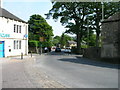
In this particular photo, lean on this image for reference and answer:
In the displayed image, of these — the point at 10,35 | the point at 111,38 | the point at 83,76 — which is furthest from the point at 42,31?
the point at 83,76

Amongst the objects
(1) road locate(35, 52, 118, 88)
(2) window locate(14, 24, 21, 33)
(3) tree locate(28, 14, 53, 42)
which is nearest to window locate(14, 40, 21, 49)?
(2) window locate(14, 24, 21, 33)

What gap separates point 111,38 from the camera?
73.4ft

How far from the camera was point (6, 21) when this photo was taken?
25.7 m

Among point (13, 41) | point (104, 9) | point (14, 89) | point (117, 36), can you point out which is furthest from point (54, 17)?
point (14, 89)

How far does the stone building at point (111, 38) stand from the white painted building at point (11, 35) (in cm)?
1454

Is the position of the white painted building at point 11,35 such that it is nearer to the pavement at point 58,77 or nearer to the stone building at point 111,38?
the pavement at point 58,77

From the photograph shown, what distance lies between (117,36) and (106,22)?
316cm

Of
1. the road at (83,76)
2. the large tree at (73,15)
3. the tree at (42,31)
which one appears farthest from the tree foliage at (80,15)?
the road at (83,76)

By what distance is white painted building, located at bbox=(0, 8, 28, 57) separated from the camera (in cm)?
2497

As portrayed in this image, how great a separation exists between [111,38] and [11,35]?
51.6 ft

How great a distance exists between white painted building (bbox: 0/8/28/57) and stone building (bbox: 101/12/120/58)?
14538 millimetres

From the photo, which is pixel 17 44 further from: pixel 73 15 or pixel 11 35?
pixel 73 15

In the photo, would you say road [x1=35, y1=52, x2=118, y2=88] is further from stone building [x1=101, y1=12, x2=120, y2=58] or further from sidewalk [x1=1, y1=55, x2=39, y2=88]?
stone building [x1=101, y1=12, x2=120, y2=58]

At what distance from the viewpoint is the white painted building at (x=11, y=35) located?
25.0 metres
